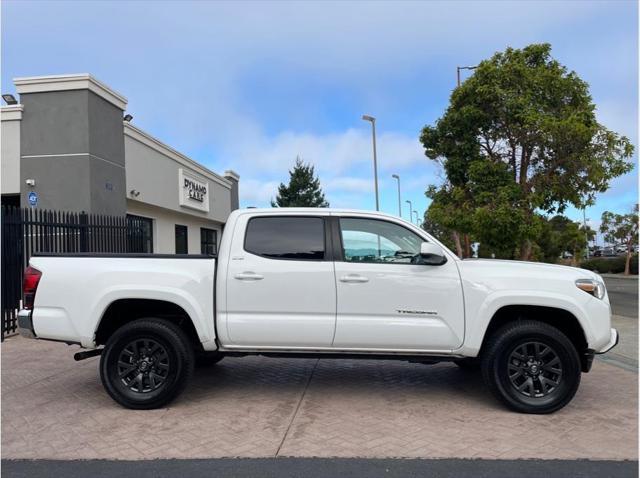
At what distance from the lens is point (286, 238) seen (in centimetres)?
554

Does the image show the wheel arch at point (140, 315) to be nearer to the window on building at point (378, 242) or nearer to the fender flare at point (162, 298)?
the fender flare at point (162, 298)

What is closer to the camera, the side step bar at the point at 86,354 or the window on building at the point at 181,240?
the side step bar at the point at 86,354

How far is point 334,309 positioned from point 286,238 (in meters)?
0.89

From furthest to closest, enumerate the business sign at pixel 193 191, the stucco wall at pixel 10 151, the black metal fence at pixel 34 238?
the business sign at pixel 193 191 → the stucco wall at pixel 10 151 → the black metal fence at pixel 34 238

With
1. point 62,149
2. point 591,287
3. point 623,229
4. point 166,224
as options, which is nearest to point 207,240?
point 166,224

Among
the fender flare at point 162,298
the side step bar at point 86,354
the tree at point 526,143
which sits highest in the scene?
the tree at point 526,143

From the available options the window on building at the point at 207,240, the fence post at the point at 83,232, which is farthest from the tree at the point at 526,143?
the window on building at the point at 207,240

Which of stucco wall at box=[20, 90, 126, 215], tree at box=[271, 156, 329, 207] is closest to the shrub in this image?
tree at box=[271, 156, 329, 207]

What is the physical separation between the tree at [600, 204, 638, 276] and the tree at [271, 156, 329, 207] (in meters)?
23.6

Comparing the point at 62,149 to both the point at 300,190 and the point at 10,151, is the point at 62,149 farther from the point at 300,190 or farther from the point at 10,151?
the point at 300,190

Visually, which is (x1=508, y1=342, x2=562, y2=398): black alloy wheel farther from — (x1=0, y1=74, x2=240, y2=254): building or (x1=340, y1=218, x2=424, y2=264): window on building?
(x1=0, y1=74, x2=240, y2=254): building

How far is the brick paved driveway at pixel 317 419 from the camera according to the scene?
4359mm

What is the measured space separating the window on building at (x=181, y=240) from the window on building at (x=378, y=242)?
18778 millimetres

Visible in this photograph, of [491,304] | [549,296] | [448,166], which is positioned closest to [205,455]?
[491,304]
